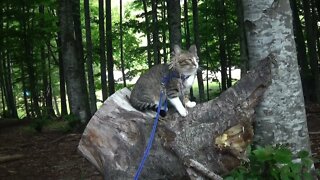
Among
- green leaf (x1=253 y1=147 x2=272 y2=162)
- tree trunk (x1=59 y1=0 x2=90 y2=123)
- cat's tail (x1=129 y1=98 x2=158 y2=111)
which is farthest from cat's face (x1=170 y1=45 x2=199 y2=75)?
tree trunk (x1=59 y1=0 x2=90 y2=123)

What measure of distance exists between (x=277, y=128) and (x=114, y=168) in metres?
1.84

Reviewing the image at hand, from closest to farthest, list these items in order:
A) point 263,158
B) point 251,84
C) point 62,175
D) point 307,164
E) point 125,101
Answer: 1. point 263,158
2. point 307,164
3. point 251,84
4. point 125,101
5. point 62,175

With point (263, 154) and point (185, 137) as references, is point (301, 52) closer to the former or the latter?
point (185, 137)

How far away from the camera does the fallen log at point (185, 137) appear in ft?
13.8

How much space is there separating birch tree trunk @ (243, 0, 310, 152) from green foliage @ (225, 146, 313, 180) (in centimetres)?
55

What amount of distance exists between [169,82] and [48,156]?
584 cm

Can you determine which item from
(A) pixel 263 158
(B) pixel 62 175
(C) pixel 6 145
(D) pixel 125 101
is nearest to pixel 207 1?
(C) pixel 6 145

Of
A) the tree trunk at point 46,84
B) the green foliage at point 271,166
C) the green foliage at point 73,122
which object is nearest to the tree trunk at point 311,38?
the green foliage at point 73,122

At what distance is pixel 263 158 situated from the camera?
3627mm

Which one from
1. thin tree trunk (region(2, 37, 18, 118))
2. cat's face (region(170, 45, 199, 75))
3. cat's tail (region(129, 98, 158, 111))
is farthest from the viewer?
thin tree trunk (region(2, 37, 18, 118))

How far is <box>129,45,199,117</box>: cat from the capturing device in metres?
4.87

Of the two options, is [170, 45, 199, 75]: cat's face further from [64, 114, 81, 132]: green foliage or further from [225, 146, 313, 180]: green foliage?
[64, 114, 81, 132]: green foliage

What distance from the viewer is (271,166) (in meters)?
3.77

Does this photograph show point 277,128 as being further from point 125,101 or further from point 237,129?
point 125,101
